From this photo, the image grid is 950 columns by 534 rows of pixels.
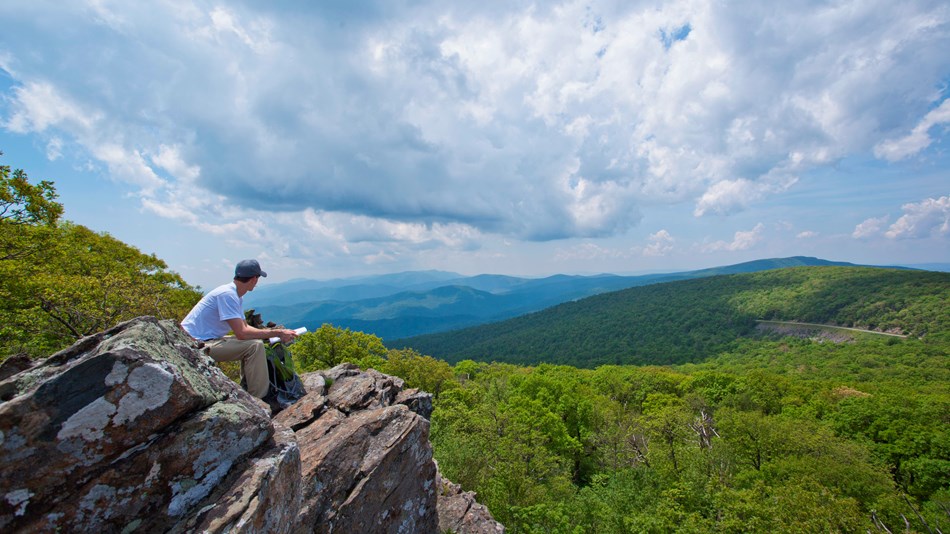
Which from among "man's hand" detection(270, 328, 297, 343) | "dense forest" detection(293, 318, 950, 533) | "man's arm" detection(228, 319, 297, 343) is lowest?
"dense forest" detection(293, 318, 950, 533)

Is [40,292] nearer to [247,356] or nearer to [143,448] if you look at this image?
[247,356]

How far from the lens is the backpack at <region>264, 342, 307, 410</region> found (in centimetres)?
1054

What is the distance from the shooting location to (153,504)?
19.1 ft

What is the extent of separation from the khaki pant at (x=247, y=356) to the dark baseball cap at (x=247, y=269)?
168 centimetres

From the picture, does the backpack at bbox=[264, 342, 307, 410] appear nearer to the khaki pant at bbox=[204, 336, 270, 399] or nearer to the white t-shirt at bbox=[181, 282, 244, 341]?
the khaki pant at bbox=[204, 336, 270, 399]

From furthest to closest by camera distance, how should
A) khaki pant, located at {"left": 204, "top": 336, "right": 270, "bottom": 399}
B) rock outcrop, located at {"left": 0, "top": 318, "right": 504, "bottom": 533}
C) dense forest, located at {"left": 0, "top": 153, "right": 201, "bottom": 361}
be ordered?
dense forest, located at {"left": 0, "top": 153, "right": 201, "bottom": 361}, khaki pant, located at {"left": 204, "top": 336, "right": 270, "bottom": 399}, rock outcrop, located at {"left": 0, "top": 318, "right": 504, "bottom": 533}

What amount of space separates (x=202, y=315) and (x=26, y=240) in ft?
62.9

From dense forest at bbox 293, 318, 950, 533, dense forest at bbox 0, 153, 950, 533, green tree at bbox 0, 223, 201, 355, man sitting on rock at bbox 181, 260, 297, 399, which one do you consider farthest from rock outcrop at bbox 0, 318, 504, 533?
green tree at bbox 0, 223, 201, 355

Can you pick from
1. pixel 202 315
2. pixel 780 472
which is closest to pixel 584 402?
pixel 780 472

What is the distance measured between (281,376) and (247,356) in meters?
1.88

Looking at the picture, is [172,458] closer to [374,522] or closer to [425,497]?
[374,522]

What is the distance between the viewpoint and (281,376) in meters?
11.2

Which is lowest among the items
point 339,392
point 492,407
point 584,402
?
point 584,402

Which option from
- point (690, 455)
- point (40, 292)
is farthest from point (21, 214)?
point (690, 455)
